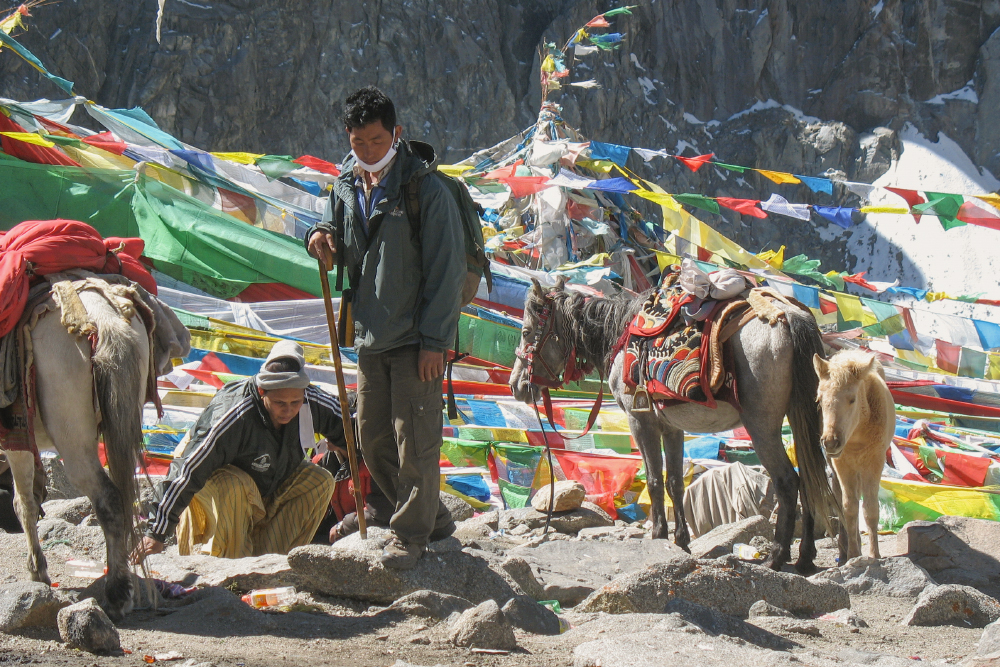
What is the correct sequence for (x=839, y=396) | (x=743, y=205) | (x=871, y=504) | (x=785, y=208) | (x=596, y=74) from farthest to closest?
1. (x=596, y=74)
2. (x=743, y=205)
3. (x=785, y=208)
4. (x=871, y=504)
5. (x=839, y=396)

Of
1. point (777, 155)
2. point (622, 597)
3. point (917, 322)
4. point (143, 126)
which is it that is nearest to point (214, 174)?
point (143, 126)

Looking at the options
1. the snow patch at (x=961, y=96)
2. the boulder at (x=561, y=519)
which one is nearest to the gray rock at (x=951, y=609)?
the boulder at (x=561, y=519)

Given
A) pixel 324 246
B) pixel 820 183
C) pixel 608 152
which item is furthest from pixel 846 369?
pixel 608 152

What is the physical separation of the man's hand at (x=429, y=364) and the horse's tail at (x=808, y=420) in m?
2.29

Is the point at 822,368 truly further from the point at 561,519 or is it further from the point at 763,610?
the point at 561,519

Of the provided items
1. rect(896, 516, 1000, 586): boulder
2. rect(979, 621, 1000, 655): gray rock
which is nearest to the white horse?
rect(979, 621, 1000, 655): gray rock

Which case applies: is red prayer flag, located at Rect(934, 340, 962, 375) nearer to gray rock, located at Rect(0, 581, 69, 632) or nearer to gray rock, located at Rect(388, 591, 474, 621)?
gray rock, located at Rect(388, 591, 474, 621)

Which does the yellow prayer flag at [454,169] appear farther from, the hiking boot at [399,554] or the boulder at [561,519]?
the hiking boot at [399,554]

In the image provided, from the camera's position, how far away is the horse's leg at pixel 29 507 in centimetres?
329

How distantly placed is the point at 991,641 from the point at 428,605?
5.75 ft

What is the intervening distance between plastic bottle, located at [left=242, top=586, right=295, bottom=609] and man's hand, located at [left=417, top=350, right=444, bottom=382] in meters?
0.94

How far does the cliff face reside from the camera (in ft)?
113

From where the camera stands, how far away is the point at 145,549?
332 cm

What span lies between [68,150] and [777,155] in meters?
36.9
